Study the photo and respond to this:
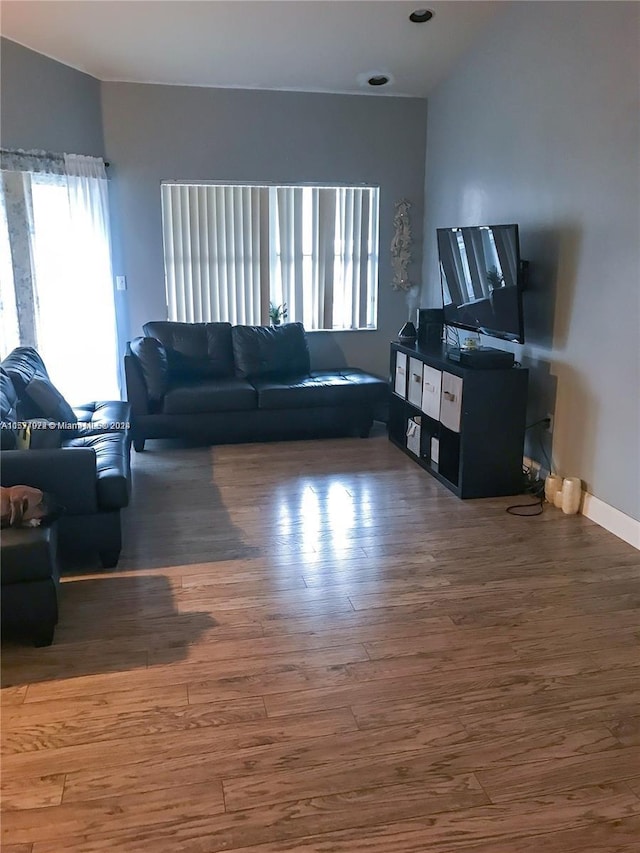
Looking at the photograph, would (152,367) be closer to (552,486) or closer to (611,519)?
(552,486)

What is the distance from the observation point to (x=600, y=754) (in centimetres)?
220

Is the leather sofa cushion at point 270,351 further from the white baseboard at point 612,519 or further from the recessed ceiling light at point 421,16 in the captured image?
the white baseboard at point 612,519

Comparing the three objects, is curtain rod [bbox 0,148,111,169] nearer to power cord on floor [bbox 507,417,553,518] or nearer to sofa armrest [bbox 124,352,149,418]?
sofa armrest [bbox 124,352,149,418]

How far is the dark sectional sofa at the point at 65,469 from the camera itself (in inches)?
124

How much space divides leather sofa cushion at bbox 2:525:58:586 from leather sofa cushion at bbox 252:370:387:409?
2886 mm

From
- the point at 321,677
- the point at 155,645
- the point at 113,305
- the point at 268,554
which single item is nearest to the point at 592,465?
the point at 268,554

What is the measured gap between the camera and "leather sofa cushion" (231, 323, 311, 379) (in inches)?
227

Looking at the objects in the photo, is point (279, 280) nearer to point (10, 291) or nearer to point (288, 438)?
point (288, 438)

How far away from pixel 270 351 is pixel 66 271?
5.50ft

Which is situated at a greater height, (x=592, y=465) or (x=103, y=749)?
(x=592, y=465)

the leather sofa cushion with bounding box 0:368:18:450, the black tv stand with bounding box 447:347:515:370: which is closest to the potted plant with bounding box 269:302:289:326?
the black tv stand with bounding box 447:347:515:370

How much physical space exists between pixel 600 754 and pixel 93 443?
2904mm

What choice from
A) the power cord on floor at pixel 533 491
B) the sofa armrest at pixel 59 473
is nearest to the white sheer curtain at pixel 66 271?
the sofa armrest at pixel 59 473

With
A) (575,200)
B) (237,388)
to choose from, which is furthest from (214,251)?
(575,200)
